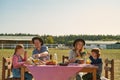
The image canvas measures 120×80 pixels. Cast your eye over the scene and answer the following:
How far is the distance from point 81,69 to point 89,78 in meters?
0.74

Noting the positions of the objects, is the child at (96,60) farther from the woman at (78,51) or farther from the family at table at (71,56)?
the woman at (78,51)

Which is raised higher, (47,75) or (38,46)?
(38,46)

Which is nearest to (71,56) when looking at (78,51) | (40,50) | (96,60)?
(78,51)

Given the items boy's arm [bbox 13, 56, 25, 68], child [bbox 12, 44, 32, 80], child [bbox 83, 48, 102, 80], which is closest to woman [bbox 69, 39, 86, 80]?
child [bbox 83, 48, 102, 80]

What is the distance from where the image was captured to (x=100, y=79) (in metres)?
7.35

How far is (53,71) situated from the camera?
6.76 metres

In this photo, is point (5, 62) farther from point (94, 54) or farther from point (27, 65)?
point (94, 54)

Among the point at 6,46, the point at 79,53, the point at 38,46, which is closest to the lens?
the point at 79,53

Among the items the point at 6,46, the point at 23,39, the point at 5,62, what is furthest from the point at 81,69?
the point at 23,39

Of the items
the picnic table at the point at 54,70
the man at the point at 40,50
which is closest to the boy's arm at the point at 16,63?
the picnic table at the point at 54,70

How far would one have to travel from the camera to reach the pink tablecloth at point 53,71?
676 cm

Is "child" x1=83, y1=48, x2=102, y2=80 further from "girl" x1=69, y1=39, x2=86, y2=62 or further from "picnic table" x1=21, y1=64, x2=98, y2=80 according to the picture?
"picnic table" x1=21, y1=64, x2=98, y2=80

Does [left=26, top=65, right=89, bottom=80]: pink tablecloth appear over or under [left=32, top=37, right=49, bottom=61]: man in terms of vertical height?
under

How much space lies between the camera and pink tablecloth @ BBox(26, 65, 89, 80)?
6758 mm
